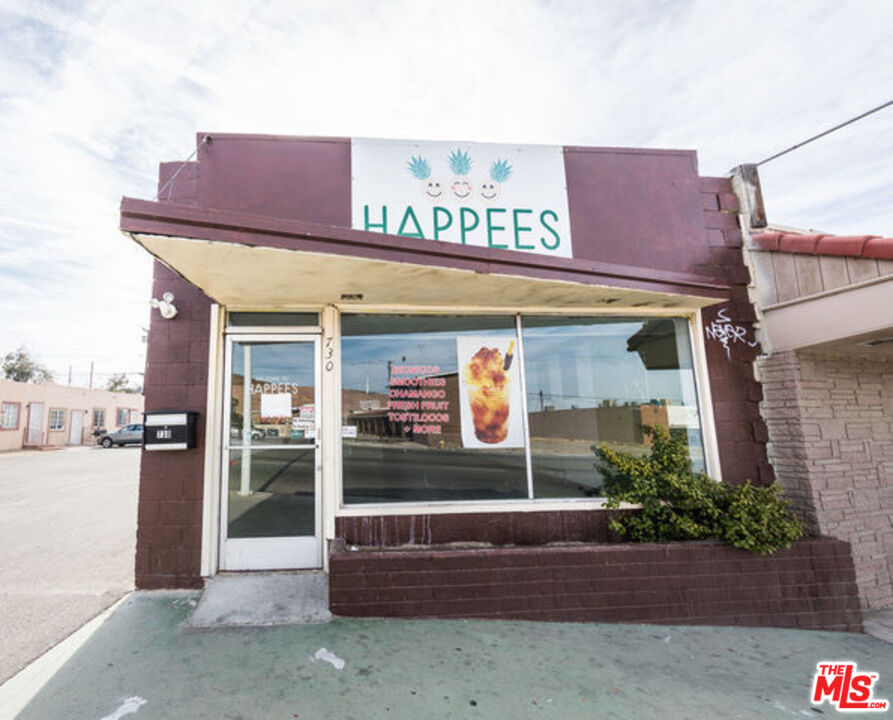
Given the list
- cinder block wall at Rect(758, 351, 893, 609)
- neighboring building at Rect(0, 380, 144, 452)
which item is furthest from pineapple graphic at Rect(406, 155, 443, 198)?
neighboring building at Rect(0, 380, 144, 452)

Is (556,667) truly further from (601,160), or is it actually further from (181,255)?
(601,160)

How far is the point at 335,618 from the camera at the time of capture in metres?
3.66

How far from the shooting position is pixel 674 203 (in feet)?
17.5

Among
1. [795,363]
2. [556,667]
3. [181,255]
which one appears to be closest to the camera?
[556,667]

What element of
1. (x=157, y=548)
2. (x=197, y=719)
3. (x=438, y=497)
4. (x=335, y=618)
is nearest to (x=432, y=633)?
(x=335, y=618)

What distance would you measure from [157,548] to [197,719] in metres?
2.11

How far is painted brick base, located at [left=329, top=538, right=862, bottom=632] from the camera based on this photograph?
3703 mm

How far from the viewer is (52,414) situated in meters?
24.7

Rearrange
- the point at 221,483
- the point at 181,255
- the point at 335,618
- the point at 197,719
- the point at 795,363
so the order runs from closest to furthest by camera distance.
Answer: the point at 197,719 → the point at 181,255 → the point at 335,618 → the point at 221,483 → the point at 795,363

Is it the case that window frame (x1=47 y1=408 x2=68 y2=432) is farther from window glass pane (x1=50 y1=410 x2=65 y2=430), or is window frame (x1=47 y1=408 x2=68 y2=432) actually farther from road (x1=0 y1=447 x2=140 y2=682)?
road (x1=0 y1=447 x2=140 y2=682)

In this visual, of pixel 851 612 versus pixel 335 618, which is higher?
pixel 335 618

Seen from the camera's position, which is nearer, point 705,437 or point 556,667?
point 556,667

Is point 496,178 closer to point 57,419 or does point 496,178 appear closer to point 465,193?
point 465,193

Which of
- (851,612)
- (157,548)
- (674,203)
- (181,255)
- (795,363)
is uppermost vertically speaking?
(674,203)
